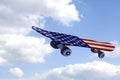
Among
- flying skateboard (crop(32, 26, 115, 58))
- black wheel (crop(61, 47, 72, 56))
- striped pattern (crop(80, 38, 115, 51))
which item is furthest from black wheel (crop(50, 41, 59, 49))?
striped pattern (crop(80, 38, 115, 51))

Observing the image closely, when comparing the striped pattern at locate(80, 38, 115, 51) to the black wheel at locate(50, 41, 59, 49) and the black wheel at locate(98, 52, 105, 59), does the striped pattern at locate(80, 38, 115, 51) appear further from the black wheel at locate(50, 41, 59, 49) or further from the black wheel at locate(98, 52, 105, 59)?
the black wheel at locate(50, 41, 59, 49)

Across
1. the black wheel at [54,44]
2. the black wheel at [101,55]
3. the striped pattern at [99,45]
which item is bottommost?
the black wheel at [54,44]

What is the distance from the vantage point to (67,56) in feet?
126

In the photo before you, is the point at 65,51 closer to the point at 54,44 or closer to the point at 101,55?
the point at 54,44

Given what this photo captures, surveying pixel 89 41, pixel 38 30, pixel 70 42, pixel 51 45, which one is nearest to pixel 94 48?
pixel 89 41

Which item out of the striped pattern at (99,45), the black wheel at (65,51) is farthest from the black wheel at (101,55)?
the black wheel at (65,51)

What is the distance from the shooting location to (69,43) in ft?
119

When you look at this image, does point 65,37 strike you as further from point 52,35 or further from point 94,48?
point 94,48

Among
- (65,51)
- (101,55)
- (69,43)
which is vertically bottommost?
(65,51)

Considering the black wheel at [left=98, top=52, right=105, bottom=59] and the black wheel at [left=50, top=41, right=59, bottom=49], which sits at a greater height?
the black wheel at [left=98, top=52, right=105, bottom=59]

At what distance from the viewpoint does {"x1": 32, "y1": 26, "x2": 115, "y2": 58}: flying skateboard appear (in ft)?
120

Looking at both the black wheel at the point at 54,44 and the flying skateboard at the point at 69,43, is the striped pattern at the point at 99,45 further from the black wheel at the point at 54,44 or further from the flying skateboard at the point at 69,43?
the black wheel at the point at 54,44

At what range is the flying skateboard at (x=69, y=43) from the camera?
36.5 m

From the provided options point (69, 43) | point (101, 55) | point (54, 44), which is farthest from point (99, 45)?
point (54, 44)
